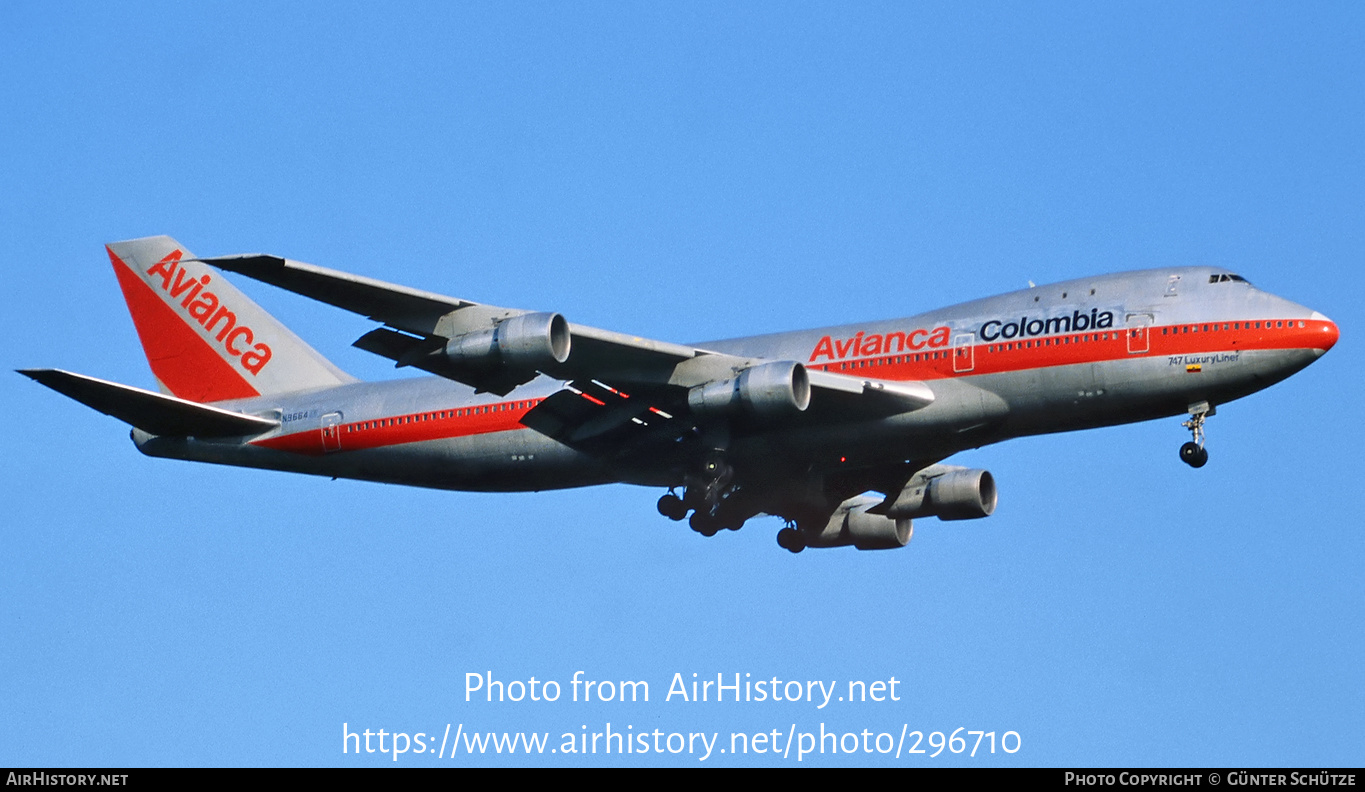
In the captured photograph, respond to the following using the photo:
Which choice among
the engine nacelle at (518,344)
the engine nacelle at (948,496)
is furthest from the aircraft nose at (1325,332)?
the engine nacelle at (518,344)

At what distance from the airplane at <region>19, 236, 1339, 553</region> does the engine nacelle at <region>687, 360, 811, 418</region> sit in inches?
1.9

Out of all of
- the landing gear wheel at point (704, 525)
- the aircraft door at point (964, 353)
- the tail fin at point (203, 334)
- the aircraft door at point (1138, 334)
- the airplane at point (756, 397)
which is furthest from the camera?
the tail fin at point (203, 334)

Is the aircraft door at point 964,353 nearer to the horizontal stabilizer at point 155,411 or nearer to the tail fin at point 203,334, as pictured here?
the tail fin at point 203,334

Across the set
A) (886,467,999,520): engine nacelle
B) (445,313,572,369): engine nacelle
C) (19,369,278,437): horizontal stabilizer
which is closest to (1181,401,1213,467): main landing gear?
(886,467,999,520): engine nacelle

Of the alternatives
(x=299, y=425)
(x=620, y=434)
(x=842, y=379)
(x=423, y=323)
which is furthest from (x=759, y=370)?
(x=299, y=425)

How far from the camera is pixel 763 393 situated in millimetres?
38188

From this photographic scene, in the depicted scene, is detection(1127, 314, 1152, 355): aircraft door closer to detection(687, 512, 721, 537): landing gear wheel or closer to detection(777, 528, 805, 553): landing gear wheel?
detection(687, 512, 721, 537): landing gear wheel

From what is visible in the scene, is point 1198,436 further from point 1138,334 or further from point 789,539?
point 789,539

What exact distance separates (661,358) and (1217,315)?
12.1m

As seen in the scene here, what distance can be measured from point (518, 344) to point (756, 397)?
5.33 meters

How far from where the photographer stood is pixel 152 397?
143ft

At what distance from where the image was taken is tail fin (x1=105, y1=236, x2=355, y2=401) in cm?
4819

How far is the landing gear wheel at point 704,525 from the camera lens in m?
42.2

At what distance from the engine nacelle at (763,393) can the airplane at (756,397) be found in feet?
0.16
